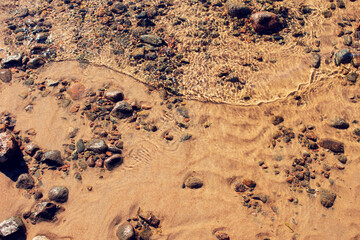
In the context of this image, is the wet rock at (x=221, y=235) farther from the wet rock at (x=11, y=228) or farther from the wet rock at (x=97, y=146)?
the wet rock at (x=11, y=228)

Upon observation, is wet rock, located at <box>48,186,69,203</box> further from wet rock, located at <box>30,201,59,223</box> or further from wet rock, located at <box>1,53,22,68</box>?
wet rock, located at <box>1,53,22,68</box>

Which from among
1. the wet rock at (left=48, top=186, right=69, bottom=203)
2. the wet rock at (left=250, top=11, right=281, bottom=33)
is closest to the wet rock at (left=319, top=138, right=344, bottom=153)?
the wet rock at (left=250, top=11, right=281, bottom=33)

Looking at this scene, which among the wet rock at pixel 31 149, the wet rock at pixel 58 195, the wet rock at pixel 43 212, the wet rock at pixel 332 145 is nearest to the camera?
the wet rock at pixel 43 212

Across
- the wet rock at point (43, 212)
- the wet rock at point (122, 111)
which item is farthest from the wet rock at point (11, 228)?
the wet rock at point (122, 111)

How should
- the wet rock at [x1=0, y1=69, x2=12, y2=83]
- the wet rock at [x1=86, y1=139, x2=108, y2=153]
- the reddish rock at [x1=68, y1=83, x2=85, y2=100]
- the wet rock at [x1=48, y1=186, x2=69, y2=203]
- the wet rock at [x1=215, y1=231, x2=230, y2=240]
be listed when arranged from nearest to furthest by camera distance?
the wet rock at [x1=215, y1=231, x2=230, y2=240] < the wet rock at [x1=48, y1=186, x2=69, y2=203] < the wet rock at [x1=86, y1=139, x2=108, y2=153] < the reddish rock at [x1=68, y1=83, x2=85, y2=100] < the wet rock at [x1=0, y1=69, x2=12, y2=83]

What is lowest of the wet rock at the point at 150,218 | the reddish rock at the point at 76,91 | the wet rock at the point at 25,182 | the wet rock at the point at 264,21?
the wet rock at the point at 150,218
